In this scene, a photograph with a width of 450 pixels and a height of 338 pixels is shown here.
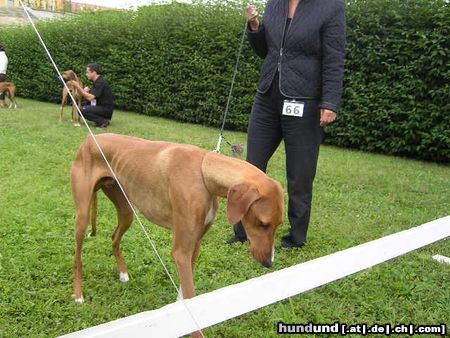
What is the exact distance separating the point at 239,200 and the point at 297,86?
178cm

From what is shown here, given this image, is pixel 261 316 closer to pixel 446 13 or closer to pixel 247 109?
pixel 446 13

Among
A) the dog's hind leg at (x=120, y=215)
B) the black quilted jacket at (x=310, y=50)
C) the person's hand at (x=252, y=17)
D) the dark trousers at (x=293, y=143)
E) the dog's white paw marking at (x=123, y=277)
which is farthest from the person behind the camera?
the dark trousers at (x=293, y=143)

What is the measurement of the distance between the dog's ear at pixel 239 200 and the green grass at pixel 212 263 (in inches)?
35.3

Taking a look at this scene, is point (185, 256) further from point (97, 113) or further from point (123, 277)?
point (97, 113)

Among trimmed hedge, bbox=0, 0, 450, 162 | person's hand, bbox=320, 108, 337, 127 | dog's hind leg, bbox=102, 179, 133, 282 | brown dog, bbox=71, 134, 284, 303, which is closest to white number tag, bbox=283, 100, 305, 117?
person's hand, bbox=320, 108, 337, 127

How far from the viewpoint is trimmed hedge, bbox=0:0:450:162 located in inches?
314

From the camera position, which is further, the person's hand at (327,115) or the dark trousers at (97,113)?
the dark trousers at (97,113)

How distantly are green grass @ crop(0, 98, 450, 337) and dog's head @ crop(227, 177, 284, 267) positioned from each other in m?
0.68

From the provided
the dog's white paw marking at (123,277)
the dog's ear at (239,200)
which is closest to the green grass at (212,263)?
the dog's white paw marking at (123,277)

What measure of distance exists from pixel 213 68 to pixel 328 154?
168 inches

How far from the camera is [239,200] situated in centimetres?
205

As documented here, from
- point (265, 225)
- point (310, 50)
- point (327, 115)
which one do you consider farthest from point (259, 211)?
point (310, 50)

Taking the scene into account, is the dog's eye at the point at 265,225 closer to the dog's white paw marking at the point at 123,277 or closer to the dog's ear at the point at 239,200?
the dog's ear at the point at 239,200

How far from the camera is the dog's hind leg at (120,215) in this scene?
304cm
